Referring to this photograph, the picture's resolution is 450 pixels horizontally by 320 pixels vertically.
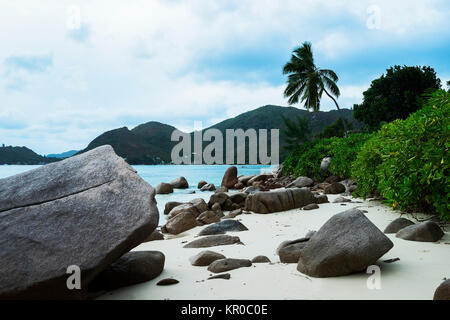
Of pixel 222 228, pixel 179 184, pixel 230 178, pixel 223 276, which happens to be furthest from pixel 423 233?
pixel 179 184

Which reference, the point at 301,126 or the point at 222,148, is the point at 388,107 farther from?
the point at 222,148

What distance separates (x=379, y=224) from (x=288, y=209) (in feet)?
12.3

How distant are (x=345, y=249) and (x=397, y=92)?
92.5ft

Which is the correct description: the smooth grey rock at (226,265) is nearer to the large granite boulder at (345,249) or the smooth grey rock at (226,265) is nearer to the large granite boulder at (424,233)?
the large granite boulder at (345,249)

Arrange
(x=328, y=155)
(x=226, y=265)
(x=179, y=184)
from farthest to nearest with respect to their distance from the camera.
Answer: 1. (x=179, y=184)
2. (x=328, y=155)
3. (x=226, y=265)

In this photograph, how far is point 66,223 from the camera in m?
3.32

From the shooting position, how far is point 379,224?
20.8ft

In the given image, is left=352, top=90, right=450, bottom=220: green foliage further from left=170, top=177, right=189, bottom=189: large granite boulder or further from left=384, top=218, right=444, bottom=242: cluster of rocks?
left=170, top=177, right=189, bottom=189: large granite boulder

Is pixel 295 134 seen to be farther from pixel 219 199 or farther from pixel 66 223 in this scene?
pixel 66 223

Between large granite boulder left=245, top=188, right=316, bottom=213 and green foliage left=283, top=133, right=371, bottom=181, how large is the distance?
4.59 metres

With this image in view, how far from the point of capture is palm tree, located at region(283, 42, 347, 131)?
1139 inches

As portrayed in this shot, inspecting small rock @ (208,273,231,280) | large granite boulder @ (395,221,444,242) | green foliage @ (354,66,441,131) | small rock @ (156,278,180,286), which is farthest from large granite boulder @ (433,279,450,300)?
green foliage @ (354,66,441,131)
